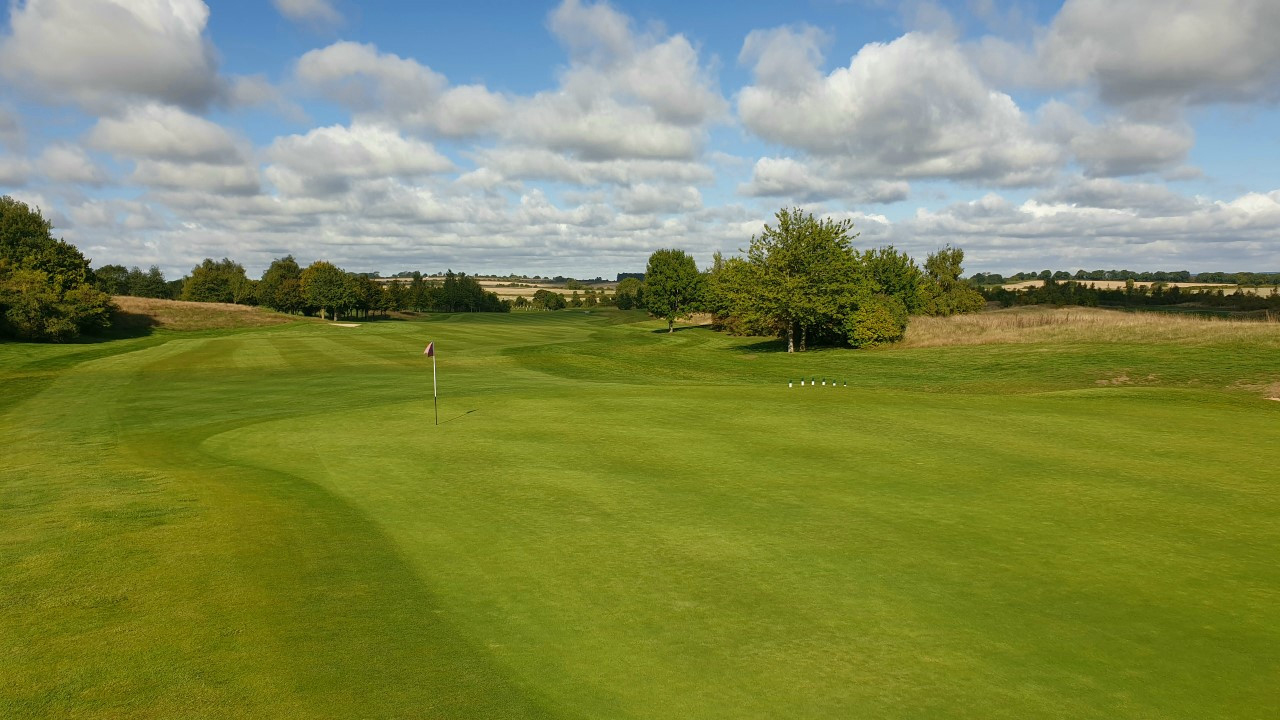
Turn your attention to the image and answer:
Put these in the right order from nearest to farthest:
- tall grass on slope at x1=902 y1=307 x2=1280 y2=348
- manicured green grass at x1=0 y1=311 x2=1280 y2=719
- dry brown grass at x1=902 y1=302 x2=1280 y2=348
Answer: manicured green grass at x1=0 y1=311 x2=1280 y2=719 < tall grass on slope at x1=902 y1=307 x2=1280 y2=348 < dry brown grass at x1=902 y1=302 x2=1280 y2=348

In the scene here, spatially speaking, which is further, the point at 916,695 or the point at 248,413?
the point at 248,413

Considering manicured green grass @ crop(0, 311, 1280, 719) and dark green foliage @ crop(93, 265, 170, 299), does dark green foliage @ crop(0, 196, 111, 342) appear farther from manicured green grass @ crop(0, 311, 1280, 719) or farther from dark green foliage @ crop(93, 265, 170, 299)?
dark green foliage @ crop(93, 265, 170, 299)

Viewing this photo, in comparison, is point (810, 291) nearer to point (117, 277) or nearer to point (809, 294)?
point (809, 294)

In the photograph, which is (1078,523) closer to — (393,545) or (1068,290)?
(393,545)

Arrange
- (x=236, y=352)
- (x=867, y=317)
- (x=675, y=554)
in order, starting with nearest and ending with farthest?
1. (x=675, y=554)
2. (x=236, y=352)
3. (x=867, y=317)

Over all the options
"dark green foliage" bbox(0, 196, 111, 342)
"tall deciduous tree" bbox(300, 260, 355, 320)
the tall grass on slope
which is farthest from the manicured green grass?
"tall deciduous tree" bbox(300, 260, 355, 320)

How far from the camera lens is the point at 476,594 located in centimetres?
920

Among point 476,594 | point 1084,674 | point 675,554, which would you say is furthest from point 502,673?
point 1084,674

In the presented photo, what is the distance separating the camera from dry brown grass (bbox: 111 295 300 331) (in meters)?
92.8

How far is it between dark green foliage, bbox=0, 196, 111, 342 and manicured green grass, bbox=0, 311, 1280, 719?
5587cm

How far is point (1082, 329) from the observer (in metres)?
52.4

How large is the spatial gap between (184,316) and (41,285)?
28.6m

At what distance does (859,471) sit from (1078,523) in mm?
4408

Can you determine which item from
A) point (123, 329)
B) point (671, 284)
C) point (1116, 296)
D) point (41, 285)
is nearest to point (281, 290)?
point (123, 329)
